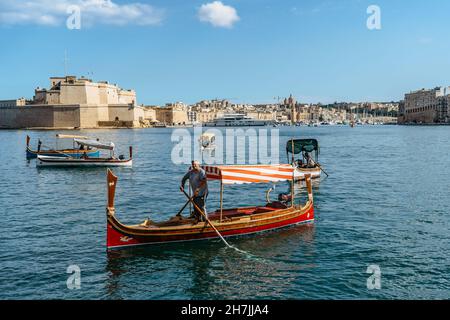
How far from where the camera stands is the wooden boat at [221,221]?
13.3 metres

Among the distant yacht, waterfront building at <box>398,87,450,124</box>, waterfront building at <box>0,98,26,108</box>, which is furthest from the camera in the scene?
the distant yacht

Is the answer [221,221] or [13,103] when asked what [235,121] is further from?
[221,221]

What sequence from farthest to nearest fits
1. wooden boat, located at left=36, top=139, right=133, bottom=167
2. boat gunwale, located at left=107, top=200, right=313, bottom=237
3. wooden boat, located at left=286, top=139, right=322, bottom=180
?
wooden boat, located at left=36, top=139, right=133, bottom=167
wooden boat, located at left=286, top=139, right=322, bottom=180
boat gunwale, located at left=107, top=200, right=313, bottom=237

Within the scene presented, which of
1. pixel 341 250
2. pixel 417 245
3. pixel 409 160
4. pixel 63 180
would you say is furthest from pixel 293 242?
pixel 409 160

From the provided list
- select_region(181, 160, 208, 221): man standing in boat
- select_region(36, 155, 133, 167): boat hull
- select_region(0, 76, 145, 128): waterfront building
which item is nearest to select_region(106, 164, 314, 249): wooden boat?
select_region(181, 160, 208, 221): man standing in boat

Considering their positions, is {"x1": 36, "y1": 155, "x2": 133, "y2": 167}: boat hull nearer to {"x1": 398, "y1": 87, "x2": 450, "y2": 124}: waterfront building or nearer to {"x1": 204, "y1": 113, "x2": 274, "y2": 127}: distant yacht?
{"x1": 204, "y1": 113, "x2": 274, "y2": 127}: distant yacht

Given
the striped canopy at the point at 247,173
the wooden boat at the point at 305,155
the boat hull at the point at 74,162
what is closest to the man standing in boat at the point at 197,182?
the striped canopy at the point at 247,173

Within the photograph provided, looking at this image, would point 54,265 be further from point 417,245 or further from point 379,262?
point 417,245

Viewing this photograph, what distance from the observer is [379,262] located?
12.4 m

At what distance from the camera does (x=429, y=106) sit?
588 feet

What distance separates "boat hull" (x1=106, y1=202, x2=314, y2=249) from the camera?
13242 millimetres

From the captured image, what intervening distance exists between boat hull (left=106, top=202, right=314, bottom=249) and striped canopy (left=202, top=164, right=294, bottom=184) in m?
1.22

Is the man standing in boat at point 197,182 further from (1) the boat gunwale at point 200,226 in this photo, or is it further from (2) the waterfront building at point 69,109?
(2) the waterfront building at point 69,109

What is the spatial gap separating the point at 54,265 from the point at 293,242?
23.3 feet
